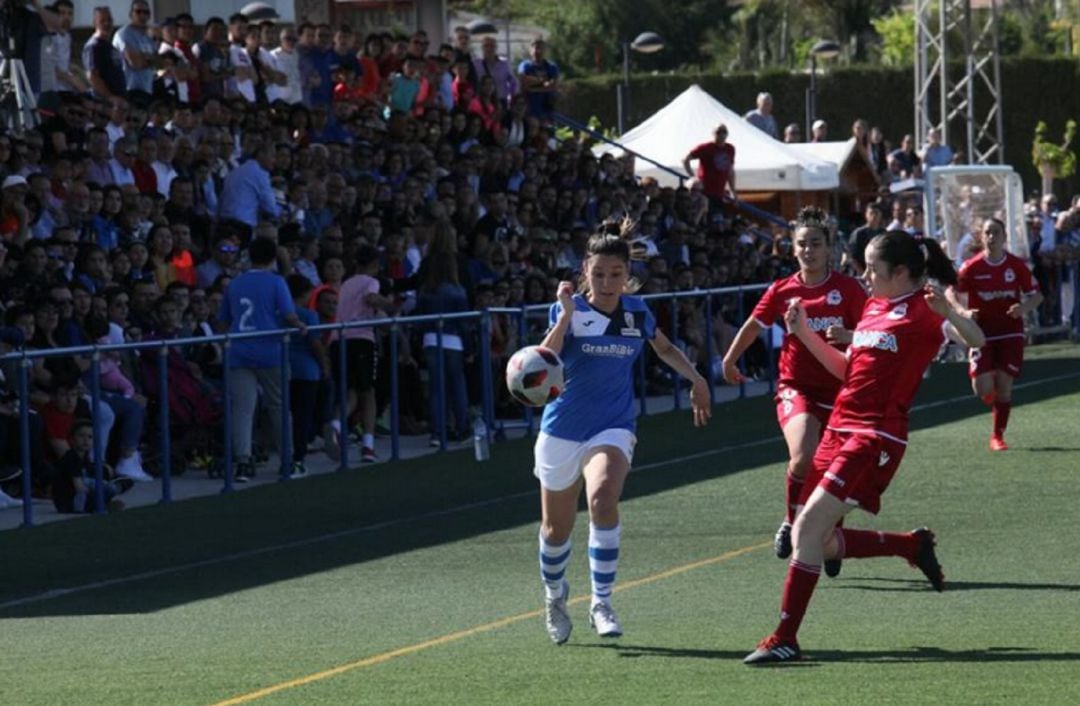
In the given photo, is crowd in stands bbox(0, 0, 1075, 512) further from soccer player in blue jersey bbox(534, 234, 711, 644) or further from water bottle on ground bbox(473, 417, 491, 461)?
soccer player in blue jersey bbox(534, 234, 711, 644)

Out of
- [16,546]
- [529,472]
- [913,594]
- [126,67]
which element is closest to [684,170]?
[126,67]

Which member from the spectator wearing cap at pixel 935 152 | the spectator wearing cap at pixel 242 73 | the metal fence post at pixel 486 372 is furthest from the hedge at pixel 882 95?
the metal fence post at pixel 486 372

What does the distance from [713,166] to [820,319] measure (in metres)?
19.4

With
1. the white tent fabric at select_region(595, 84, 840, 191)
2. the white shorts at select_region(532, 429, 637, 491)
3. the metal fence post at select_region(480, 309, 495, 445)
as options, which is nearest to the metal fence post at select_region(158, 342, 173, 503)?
the metal fence post at select_region(480, 309, 495, 445)

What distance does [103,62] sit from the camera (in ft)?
71.5

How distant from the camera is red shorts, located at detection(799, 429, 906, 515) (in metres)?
9.94

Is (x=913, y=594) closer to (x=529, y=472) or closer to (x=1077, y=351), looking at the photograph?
(x=529, y=472)

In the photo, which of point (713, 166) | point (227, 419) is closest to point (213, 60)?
point (227, 419)

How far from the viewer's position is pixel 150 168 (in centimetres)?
2048

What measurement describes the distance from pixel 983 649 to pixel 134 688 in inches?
137

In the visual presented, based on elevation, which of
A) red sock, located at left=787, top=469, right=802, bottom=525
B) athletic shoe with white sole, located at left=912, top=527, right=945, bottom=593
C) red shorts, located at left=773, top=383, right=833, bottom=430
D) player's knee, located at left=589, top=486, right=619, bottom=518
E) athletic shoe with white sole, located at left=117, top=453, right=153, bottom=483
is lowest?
athletic shoe with white sole, located at left=117, top=453, right=153, bottom=483

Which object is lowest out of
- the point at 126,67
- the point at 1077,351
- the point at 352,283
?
the point at 1077,351

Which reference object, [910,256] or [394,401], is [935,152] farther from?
[910,256]

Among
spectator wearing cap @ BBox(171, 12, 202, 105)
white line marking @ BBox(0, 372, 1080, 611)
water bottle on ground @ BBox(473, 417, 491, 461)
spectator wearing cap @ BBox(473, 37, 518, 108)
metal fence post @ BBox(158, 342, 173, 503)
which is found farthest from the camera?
spectator wearing cap @ BBox(473, 37, 518, 108)
